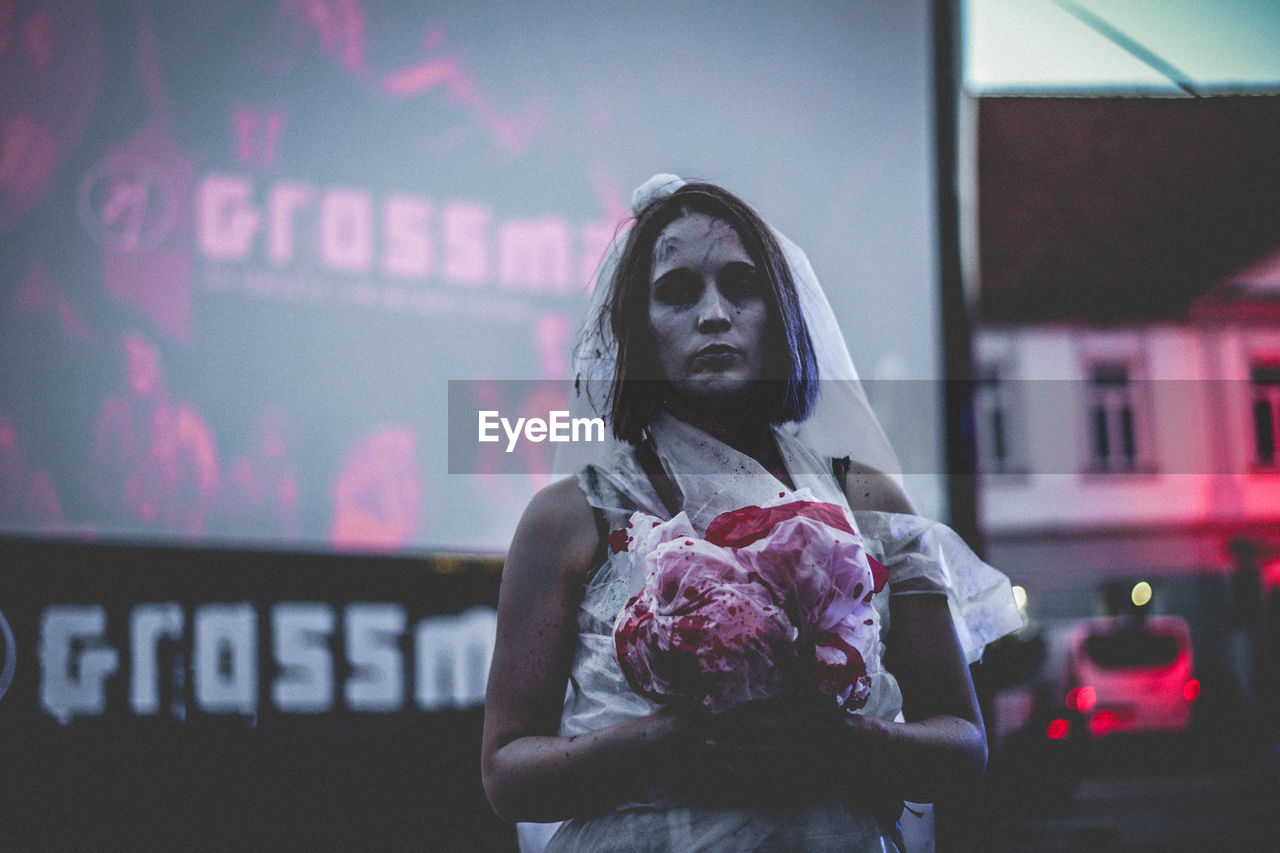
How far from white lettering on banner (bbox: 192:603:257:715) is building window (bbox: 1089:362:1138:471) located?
1044cm

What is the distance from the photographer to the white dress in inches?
43.1

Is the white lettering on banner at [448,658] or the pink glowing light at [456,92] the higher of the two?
the pink glowing light at [456,92]

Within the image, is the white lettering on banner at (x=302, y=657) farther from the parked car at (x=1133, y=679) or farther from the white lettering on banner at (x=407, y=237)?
the parked car at (x=1133, y=679)

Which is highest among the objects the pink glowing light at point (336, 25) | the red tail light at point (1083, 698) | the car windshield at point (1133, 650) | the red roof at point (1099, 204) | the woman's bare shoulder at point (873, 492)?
the red roof at point (1099, 204)

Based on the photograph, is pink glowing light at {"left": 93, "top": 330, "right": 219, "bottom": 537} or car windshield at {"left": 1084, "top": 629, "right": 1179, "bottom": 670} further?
car windshield at {"left": 1084, "top": 629, "right": 1179, "bottom": 670}

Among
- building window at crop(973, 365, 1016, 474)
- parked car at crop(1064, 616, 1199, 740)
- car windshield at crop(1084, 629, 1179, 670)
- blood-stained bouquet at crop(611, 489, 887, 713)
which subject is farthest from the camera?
building window at crop(973, 365, 1016, 474)

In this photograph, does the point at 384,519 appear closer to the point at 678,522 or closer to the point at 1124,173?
the point at 678,522

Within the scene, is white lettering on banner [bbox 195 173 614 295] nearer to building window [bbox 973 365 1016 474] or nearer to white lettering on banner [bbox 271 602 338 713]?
white lettering on banner [bbox 271 602 338 713]

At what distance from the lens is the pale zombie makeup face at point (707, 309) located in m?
1.20

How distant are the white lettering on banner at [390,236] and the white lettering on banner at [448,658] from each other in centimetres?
93

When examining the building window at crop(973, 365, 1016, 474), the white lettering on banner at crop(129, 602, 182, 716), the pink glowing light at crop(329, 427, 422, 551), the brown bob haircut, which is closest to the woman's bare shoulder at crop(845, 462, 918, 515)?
the brown bob haircut

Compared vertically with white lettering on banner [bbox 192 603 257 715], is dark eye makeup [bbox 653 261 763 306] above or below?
above

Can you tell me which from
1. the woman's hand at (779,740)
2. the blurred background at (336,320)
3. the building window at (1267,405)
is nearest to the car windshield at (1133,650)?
the building window at (1267,405)

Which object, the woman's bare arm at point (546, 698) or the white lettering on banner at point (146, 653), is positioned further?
the white lettering on banner at point (146, 653)
